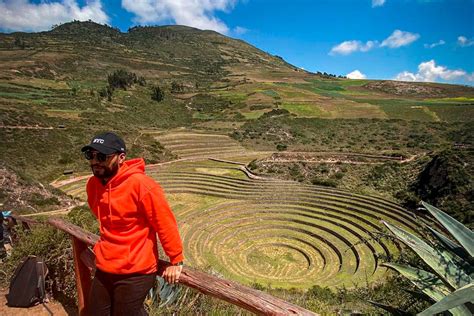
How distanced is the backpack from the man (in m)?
2.67

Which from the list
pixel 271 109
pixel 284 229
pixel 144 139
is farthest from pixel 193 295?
pixel 271 109

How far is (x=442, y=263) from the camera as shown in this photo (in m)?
2.26

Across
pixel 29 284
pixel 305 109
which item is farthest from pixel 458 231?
pixel 305 109

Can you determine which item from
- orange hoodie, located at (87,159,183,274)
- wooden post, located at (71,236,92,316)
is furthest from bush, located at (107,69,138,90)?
orange hoodie, located at (87,159,183,274)

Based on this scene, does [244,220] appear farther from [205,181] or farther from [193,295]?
[193,295]

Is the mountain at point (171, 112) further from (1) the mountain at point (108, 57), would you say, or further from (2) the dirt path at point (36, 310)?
(2) the dirt path at point (36, 310)

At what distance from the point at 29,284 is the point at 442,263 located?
5287 millimetres

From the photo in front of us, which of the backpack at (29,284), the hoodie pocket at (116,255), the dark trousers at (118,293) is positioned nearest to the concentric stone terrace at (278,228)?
the backpack at (29,284)

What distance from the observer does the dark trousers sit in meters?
2.55

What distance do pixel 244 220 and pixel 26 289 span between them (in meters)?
18.2

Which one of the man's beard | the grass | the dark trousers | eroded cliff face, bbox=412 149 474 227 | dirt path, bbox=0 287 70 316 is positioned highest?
the man's beard

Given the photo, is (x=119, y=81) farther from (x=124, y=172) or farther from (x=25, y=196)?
(x=124, y=172)

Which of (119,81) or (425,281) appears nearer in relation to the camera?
(425,281)

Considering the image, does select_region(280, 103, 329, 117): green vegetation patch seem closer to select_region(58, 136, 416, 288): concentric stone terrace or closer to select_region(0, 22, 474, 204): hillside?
select_region(0, 22, 474, 204): hillside
